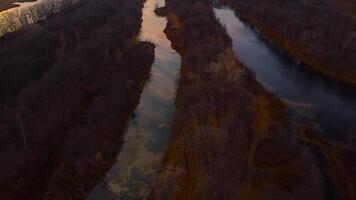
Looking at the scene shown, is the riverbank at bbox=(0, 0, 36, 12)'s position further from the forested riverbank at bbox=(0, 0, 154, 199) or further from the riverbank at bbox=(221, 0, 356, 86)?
the riverbank at bbox=(221, 0, 356, 86)

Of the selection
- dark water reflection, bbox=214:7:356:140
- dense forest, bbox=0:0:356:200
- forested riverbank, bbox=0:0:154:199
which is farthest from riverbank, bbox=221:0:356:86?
forested riverbank, bbox=0:0:154:199

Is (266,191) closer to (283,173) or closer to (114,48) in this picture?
(283,173)

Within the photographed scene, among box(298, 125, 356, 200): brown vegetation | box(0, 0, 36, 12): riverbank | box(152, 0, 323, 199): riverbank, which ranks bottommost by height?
box(0, 0, 36, 12): riverbank

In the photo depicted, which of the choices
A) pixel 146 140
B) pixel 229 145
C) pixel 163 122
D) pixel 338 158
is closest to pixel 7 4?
pixel 163 122

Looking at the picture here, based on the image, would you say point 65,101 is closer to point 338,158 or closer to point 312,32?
point 338,158

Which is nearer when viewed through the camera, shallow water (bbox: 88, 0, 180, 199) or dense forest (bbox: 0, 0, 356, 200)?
dense forest (bbox: 0, 0, 356, 200)
